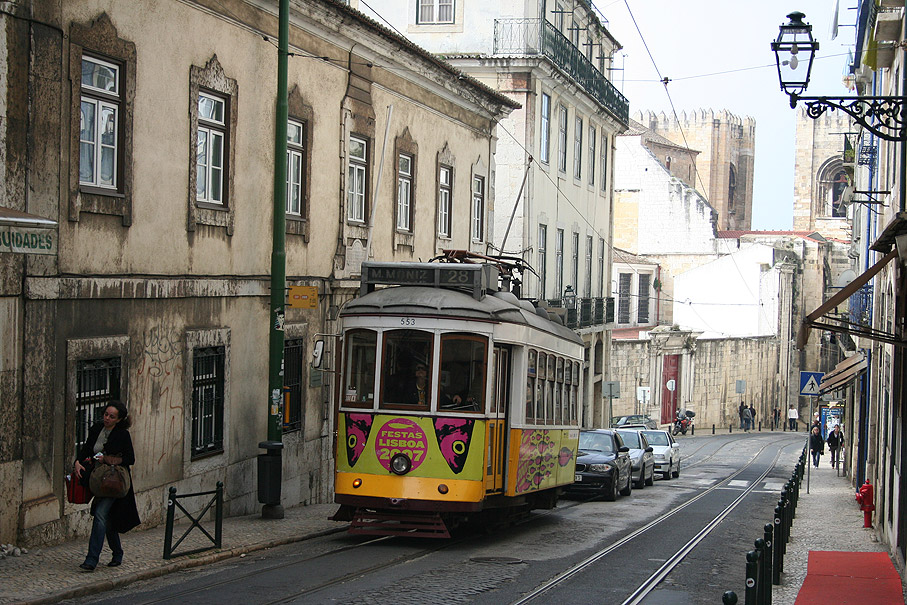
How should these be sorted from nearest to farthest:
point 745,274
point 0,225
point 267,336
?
1. point 0,225
2. point 267,336
3. point 745,274

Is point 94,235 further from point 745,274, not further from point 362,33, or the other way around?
point 745,274

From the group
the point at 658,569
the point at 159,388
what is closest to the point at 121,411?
the point at 159,388

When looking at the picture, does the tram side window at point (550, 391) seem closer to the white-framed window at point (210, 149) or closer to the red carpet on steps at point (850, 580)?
the red carpet on steps at point (850, 580)

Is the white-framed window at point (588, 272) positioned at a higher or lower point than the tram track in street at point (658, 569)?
higher

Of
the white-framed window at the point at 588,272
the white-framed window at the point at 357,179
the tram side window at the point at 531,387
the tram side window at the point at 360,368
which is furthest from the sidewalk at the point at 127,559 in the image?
the white-framed window at the point at 588,272

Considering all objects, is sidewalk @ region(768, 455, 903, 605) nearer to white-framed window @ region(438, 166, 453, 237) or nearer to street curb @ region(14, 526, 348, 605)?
street curb @ region(14, 526, 348, 605)

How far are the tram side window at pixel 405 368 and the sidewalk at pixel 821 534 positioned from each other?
422 cm

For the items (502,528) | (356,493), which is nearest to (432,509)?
(356,493)

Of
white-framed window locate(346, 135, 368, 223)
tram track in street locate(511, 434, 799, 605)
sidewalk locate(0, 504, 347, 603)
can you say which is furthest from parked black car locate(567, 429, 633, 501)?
sidewalk locate(0, 504, 347, 603)

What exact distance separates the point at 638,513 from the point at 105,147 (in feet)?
37.4

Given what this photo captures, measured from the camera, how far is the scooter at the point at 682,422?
182ft

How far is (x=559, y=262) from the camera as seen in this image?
116 ft

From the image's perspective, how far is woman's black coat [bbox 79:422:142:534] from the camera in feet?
35.2

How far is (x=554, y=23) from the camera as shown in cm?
3391
